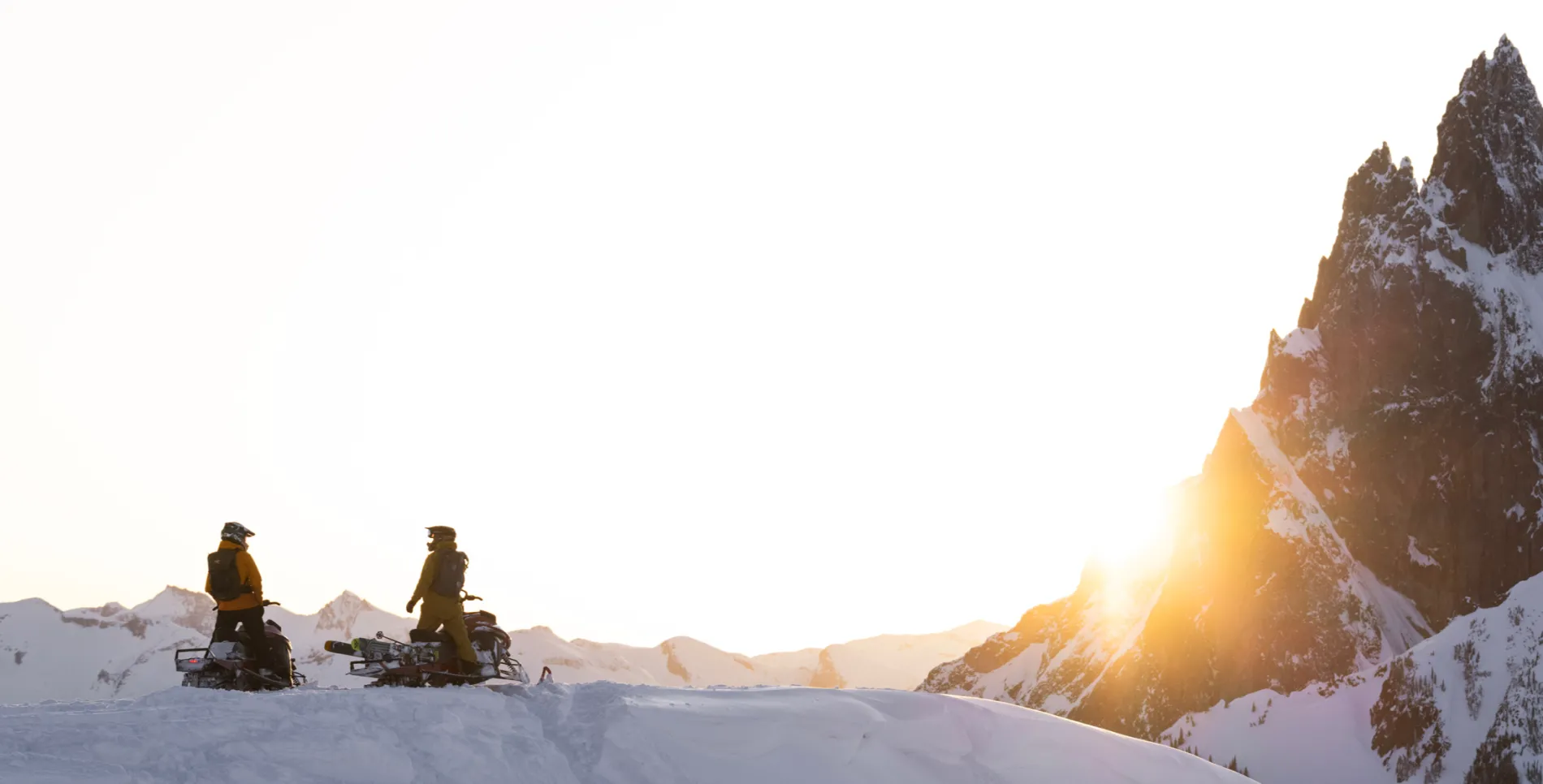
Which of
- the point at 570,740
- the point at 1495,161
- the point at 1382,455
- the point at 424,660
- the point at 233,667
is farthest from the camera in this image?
the point at 1495,161

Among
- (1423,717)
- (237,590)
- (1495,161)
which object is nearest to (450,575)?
(237,590)

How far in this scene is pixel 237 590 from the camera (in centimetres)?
1828

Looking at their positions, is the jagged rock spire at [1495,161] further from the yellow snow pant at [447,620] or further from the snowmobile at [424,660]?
the yellow snow pant at [447,620]

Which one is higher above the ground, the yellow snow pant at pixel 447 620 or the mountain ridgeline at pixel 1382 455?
the mountain ridgeline at pixel 1382 455

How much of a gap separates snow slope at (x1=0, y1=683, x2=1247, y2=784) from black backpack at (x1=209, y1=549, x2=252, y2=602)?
326 cm

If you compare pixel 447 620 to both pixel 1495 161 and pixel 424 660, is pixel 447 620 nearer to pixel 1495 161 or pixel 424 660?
pixel 424 660

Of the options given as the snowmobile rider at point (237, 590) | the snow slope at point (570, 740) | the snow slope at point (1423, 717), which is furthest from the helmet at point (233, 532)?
the snow slope at point (1423, 717)

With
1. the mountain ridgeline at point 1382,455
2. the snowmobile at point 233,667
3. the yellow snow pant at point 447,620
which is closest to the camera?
the snowmobile at point 233,667

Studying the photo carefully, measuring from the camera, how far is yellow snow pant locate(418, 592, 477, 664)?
1822cm

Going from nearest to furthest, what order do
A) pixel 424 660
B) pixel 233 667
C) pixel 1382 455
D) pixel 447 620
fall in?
1. pixel 424 660
2. pixel 233 667
3. pixel 447 620
4. pixel 1382 455

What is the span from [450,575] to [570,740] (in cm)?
495

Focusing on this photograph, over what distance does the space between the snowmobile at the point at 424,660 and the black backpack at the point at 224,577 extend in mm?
1693

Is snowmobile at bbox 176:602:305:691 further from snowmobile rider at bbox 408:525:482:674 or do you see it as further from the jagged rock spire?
the jagged rock spire

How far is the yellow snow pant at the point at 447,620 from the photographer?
18219 millimetres
